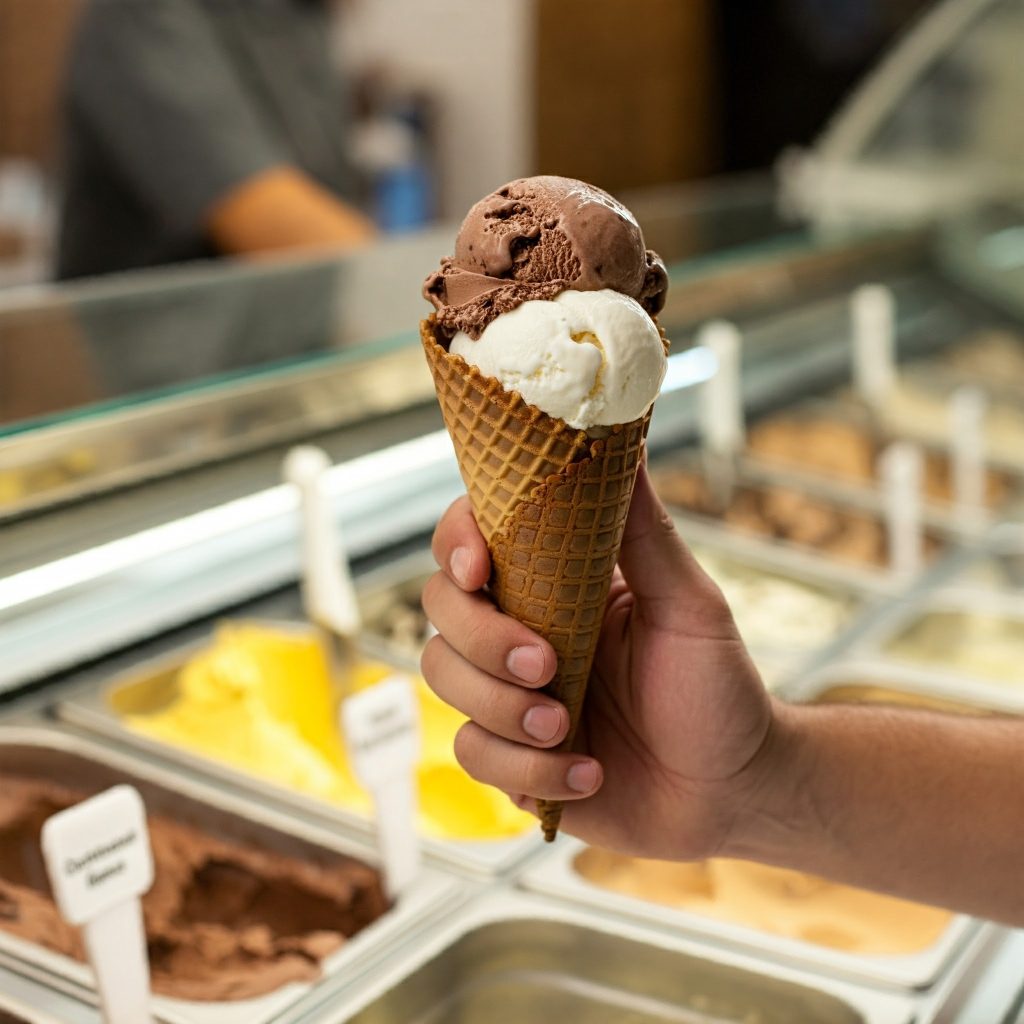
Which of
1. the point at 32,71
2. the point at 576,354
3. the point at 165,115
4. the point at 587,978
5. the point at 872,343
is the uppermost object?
the point at 32,71

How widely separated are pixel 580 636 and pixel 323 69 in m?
3.15

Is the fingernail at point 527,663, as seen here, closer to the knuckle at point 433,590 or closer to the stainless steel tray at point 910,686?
the knuckle at point 433,590

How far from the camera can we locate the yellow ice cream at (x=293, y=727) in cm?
183

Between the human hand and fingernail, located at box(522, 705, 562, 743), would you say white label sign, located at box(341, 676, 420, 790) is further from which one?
fingernail, located at box(522, 705, 562, 743)

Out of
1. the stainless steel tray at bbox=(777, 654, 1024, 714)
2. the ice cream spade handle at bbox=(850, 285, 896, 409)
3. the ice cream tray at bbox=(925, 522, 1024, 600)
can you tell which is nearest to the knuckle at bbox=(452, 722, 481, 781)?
the stainless steel tray at bbox=(777, 654, 1024, 714)

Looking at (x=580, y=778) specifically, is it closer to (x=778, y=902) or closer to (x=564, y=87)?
(x=778, y=902)

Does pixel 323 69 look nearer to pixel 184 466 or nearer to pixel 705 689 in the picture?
pixel 184 466

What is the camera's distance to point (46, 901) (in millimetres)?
1450

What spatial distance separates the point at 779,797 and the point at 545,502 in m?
0.47

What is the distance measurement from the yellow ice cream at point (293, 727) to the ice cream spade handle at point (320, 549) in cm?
11

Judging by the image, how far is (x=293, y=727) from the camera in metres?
1.98

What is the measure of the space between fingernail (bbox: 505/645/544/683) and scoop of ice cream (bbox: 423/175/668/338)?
0.88ft

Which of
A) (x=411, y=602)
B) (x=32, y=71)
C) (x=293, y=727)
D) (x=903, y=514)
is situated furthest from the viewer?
(x=32, y=71)

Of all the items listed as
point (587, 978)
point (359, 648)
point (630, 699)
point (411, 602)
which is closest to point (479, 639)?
point (630, 699)
